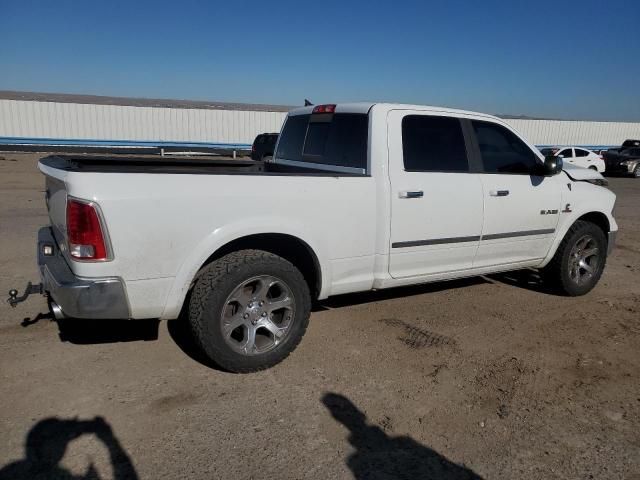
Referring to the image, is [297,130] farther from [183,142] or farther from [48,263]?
[183,142]

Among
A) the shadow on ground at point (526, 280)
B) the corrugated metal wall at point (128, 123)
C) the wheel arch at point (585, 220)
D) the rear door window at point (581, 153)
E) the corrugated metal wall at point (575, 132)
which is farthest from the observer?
the corrugated metal wall at point (575, 132)

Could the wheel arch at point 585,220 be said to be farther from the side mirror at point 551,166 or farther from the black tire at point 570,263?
the side mirror at point 551,166

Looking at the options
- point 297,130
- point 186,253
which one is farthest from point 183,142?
point 186,253

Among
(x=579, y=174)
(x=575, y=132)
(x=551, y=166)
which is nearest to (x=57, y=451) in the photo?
(x=551, y=166)

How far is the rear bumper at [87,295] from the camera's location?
300 centimetres

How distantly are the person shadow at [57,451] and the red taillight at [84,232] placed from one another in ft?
3.13

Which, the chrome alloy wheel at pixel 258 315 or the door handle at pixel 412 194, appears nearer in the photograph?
the chrome alloy wheel at pixel 258 315

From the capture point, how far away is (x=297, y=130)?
5.19m

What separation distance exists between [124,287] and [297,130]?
2.68 m

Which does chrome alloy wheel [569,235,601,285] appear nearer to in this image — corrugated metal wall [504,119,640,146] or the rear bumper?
the rear bumper

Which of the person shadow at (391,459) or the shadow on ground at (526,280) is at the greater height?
the shadow on ground at (526,280)

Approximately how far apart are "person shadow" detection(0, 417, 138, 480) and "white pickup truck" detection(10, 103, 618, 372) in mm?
622

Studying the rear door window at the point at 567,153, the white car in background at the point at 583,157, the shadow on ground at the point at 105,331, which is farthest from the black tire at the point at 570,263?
the rear door window at the point at 567,153

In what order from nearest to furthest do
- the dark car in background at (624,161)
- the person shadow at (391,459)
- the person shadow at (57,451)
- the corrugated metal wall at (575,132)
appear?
1. the person shadow at (57,451)
2. the person shadow at (391,459)
3. the dark car in background at (624,161)
4. the corrugated metal wall at (575,132)
